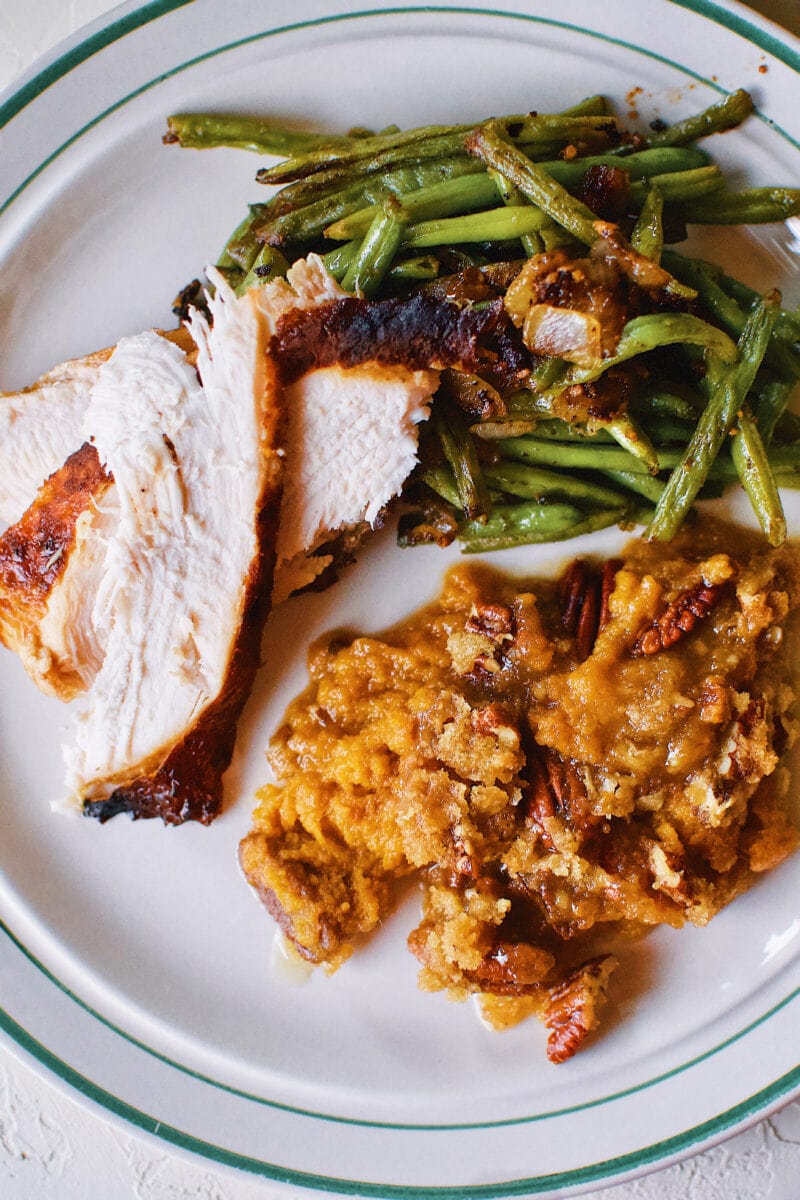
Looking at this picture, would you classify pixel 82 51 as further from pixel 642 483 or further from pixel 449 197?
pixel 642 483

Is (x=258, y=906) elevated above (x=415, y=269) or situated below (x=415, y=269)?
below

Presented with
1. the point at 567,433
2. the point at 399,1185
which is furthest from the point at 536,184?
the point at 399,1185

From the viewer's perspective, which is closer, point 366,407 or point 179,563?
point 366,407

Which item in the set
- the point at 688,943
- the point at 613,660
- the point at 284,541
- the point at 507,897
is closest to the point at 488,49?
the point at 284,541

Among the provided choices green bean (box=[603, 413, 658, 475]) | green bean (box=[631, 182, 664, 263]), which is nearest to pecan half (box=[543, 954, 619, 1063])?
green bean (box=[603, 413, 658, 475])

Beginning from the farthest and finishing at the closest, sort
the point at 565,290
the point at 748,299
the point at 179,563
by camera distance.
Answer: the point at 179,563 < the point at 748,299 < the point at 565,290

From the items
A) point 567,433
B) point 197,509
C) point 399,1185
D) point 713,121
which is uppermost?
point 713,121

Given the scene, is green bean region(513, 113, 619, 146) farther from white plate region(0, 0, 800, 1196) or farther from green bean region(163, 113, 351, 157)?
green bean region(163, 113, 351, 157)
